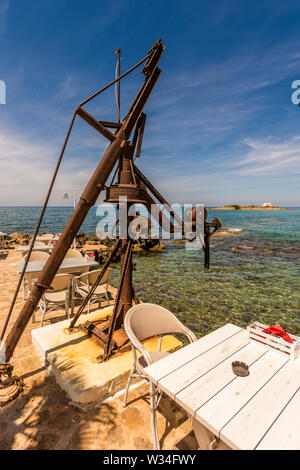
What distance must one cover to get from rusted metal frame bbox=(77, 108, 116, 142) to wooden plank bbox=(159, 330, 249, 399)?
3011 mm

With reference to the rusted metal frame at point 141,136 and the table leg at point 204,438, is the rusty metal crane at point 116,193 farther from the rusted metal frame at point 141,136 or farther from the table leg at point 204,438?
the table leg at point 204,438

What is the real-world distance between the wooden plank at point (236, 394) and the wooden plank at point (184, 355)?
1.48 ft

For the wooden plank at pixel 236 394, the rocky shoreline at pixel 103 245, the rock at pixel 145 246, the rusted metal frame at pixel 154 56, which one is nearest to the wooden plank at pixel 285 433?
the wooden plank at pixel 236 394

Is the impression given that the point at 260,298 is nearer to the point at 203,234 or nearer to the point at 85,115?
the point at 203,234

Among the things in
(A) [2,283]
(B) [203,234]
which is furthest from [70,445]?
(A) [2,283]

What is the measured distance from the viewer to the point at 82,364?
3480mm

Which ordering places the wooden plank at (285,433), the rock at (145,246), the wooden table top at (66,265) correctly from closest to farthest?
1. the wooden plank at (285,433)
2. the wooden table top at (66,265)
3. the rock at (145,246)

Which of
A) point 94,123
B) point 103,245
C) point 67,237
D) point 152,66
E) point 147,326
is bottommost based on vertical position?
point 103,245

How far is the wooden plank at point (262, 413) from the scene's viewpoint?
1517mm

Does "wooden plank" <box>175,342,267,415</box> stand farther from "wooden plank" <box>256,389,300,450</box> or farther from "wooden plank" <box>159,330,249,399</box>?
"wooden plank" <box>256,389,300,450</box>

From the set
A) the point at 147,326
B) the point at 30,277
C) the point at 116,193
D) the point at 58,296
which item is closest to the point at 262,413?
the point at 147,326

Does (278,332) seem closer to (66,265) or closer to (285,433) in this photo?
(285,433)

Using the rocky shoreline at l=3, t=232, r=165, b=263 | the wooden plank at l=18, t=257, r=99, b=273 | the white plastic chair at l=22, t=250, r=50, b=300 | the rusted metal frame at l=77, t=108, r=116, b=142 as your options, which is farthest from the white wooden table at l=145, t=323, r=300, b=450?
the rocky shoreline at l=3, t=232, r=165, b=263

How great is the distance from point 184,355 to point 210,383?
0.42 m
